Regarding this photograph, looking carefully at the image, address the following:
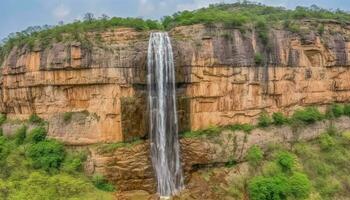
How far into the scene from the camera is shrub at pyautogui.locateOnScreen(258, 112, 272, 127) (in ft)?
91.2

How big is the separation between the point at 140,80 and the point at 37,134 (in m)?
6.19

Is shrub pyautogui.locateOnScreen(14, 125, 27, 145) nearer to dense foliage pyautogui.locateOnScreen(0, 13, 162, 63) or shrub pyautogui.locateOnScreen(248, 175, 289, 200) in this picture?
dense foliage pyautogui.locateOnScreen(0, 13, 162, 63)

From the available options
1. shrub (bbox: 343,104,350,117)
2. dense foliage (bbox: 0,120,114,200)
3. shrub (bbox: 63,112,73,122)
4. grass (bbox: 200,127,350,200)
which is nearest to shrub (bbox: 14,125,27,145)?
dense foliage (bbox: 0,120,114,200)

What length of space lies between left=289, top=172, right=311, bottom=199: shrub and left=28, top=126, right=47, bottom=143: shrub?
526 inches

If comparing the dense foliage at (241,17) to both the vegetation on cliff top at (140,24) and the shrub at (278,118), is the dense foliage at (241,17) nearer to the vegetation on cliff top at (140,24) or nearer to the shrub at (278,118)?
the vegetation on cliff top at (140,24)

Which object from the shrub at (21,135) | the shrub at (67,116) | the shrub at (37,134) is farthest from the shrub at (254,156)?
the shrub at (21,135)

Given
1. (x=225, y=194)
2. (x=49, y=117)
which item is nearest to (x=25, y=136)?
(x=49, y=117)

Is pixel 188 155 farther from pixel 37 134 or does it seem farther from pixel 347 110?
pixel 347 110

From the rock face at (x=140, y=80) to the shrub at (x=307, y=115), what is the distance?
0.51m

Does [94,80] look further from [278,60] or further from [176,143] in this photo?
[278,60]

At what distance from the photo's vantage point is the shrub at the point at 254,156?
26.5m

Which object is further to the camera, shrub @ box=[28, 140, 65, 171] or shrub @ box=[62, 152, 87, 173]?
shrub @ box=[28, 140, 65, 171]

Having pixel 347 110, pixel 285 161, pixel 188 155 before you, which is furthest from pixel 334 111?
pixel 188 155

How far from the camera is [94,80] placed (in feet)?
82.1
